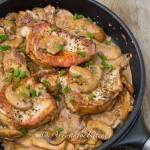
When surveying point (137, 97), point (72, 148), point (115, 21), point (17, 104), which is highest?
point (115, 21)

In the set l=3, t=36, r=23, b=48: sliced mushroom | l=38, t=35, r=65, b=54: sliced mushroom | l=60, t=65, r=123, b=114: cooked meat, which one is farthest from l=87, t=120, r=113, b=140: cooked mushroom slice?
l=3, t=36, r=23, b=48: sliced mushroom

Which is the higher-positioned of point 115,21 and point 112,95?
point 115,21

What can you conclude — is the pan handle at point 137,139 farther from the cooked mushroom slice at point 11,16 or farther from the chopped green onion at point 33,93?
the cooked mushroom slice at point 11,16

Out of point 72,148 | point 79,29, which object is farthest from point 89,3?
point 72,148

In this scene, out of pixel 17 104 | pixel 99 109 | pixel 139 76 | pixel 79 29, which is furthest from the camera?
pixel 79 29

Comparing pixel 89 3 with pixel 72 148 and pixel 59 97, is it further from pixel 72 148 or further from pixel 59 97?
pixel 72 148

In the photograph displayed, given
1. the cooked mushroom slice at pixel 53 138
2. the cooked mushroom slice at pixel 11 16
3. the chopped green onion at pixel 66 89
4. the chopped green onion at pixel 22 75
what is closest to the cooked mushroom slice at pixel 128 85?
the chopped green onion at pixel 66 89
